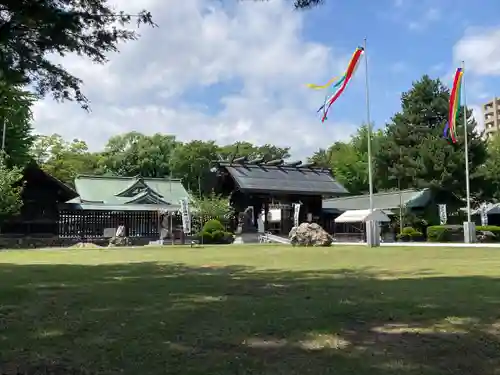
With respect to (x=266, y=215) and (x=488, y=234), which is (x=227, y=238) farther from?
(x=488, y=234)

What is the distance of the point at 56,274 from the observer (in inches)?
412

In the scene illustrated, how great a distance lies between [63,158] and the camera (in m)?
54.2

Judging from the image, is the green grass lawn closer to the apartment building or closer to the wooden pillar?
the wooden pillar

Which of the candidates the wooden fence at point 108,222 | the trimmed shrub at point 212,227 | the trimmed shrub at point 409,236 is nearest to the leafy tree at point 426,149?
the trimmed shrub at point 409,236

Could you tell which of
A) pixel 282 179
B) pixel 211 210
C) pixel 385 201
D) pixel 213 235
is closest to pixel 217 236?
pixel 213 235

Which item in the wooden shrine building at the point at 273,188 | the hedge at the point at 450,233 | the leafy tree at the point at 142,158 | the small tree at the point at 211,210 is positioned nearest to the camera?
the hedge at the point at 450,233

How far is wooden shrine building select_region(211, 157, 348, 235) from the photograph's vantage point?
126ft

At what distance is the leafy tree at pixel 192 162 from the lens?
5028cm

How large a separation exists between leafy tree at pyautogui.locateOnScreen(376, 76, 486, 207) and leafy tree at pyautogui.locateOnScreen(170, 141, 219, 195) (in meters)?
16.1

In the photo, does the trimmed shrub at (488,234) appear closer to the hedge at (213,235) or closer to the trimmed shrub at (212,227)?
the hedge at (213,235)

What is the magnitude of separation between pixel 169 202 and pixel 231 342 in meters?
34.5

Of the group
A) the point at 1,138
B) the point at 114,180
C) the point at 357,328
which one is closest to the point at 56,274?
the point at 357,328

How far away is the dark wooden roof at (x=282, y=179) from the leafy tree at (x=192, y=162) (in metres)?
10.4

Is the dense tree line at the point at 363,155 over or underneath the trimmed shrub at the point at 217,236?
over
